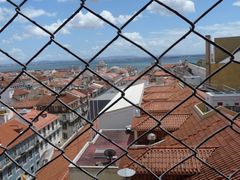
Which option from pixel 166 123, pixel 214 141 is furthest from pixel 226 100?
pixel 214 141

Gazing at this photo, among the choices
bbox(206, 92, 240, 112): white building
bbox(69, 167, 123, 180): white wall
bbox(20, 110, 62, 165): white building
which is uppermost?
bbox(206, 92, 240, 112): white building

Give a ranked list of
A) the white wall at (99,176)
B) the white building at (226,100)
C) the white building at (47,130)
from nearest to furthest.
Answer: the white wall at (99,176) → the white building at (226,100) → the white building at (47,130)

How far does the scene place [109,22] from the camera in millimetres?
1115

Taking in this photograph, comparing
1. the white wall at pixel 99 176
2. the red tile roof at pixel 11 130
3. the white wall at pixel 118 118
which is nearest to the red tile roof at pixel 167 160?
the white wall at pixel 99 176

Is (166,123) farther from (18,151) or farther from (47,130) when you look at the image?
(47,130)

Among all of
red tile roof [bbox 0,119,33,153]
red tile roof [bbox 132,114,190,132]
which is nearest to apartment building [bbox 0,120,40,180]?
red tile roof [bbox 0,119,33,153]

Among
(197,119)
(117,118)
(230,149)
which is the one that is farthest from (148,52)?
(117,118)

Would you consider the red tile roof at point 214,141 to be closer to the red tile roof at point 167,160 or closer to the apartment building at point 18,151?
the red tile roof at point 167,160

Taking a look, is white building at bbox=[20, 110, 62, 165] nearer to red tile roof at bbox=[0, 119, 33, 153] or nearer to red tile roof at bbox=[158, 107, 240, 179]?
red tile roof at bbox=[0, 119, 33, 153]

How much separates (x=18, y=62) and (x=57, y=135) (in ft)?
95.5

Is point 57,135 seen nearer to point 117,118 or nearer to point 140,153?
point 117,118

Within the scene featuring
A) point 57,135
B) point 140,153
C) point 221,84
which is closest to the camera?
point 140,153

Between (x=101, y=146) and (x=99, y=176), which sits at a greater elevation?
(x=101, y=146)

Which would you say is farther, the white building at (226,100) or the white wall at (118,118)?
the white wall at (118,118)
